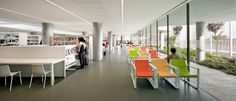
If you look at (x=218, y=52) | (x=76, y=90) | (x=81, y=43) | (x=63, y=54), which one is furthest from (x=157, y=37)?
(x=76, y=90)

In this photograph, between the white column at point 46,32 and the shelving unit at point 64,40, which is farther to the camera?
the white column at point 46,32

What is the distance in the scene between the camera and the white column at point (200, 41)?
25.0 feet

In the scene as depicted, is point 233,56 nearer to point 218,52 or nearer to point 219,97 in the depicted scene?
point 218,52

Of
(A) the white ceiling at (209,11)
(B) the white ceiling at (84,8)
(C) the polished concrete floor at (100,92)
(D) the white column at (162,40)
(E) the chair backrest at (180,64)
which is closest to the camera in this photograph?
(C) the polished concrete floor at (100,92)

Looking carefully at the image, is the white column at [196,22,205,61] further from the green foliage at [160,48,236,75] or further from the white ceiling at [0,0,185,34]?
the white ceiling at [0,0,185,34]

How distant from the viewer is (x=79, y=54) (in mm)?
7887

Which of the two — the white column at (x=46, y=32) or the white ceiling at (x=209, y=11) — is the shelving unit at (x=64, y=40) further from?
the white ceiling at (x=209, y=11)

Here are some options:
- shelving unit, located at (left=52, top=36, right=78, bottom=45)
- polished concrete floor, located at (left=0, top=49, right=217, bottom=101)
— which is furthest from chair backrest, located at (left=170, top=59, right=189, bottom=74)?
shelving unit, located at (left=52, top=36, right=78, bottom=45)

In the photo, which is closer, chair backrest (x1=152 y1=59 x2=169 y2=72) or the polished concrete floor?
the polished concrete floor

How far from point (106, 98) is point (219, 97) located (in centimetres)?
256

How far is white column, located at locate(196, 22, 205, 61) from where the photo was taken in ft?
25.0

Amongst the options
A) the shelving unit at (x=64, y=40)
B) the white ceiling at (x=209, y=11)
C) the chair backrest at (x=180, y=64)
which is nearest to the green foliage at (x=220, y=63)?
the chair backrest at (x=180, y=64)

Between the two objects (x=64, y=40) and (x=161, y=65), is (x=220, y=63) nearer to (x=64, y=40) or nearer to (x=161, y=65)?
(x=161, y=65)

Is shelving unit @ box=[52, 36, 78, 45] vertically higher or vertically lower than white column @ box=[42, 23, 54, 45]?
lower
